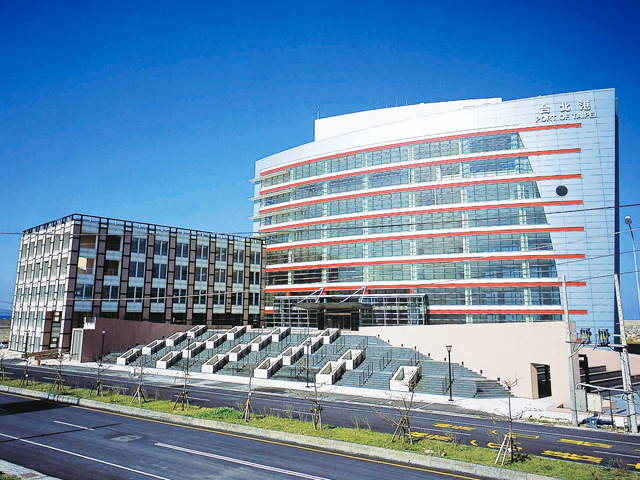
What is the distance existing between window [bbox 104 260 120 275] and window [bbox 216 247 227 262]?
15205mm

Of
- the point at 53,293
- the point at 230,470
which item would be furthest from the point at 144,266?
the point at 230,470

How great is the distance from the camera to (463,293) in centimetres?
5812

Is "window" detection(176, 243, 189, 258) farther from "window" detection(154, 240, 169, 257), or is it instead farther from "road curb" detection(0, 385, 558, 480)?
A: "road curb" detection(0, 385, 558, 480)

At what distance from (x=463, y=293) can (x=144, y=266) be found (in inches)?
1696

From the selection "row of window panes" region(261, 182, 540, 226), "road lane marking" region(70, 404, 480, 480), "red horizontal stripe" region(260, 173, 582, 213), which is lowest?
"road lane marking" region(70, 404, 480, 480)

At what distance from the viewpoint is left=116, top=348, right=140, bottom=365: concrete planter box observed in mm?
53875

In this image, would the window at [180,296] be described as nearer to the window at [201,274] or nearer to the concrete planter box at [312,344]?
the window at [201,274]

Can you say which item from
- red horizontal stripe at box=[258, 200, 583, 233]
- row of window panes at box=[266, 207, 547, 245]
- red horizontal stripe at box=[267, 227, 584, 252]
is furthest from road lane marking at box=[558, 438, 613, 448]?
red horizontal stripe at box=[258, 200, 583, 233]

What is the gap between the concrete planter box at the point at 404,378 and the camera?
3778 cm

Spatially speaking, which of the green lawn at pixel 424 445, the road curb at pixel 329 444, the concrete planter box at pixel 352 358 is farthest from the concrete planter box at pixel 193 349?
the green lawn at pixel 424 445

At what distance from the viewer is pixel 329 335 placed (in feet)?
169

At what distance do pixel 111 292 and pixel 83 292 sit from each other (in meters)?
3.42

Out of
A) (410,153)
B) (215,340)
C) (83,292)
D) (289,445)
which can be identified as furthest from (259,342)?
(289,445)

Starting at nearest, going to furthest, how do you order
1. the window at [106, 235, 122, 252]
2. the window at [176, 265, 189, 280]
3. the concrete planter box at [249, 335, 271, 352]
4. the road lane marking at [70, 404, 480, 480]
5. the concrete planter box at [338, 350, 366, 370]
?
1. the road lane marking at [70, 404, 480, 480]
2. the concrete planter box at [338, 350, 366, 370]
3. the concrete planter box at [249, 335, 271, 352]
4. the window at [106, 235, 122, 252]
5. the window at [176, 265, 189, 280]
